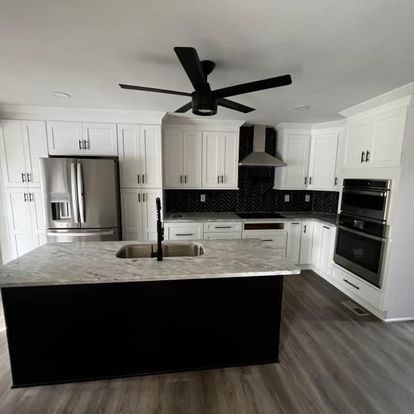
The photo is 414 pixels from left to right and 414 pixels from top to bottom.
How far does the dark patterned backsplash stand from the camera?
3.96 meters

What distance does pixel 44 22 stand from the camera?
135 centimetres

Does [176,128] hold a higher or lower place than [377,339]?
higher

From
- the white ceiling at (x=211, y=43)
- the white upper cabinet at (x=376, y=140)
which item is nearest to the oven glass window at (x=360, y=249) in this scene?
the white upper cabinet at (x=376, y=140)

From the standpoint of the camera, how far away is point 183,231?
341 centimetres

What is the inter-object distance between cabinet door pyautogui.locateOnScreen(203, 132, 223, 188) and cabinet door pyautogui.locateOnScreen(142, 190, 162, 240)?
2.72 feet

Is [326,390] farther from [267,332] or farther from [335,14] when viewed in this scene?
[335,14]

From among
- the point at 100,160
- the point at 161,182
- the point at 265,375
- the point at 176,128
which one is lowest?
the point at 265,375

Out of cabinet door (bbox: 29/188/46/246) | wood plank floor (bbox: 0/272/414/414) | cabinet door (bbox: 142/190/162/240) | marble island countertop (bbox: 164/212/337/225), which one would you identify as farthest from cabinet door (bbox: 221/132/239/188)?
cabinet door (bbox: 29/188/46/246)

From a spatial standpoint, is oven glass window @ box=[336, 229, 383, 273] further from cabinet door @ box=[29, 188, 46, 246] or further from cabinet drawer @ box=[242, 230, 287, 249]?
cabinet door @ box=[29, 188, 46, 246]

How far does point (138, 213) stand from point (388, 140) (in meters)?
3.18

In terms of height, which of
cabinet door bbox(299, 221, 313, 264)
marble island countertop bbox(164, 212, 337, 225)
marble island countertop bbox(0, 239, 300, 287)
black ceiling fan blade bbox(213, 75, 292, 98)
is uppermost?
black ceiling fan blade bbox(213, 75, 292, 98)

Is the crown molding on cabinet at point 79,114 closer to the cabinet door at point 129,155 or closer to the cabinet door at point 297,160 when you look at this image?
the cabinet door at point 129,155

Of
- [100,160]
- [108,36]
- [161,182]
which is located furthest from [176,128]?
[108,36]

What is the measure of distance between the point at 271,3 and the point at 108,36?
1.03 m
